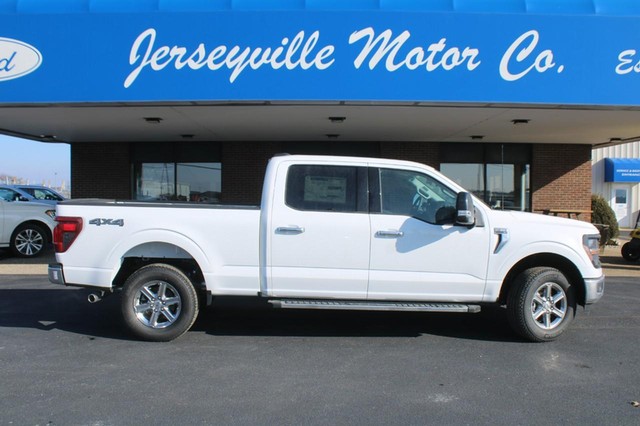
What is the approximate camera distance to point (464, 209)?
531cm

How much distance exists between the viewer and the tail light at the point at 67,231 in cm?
556

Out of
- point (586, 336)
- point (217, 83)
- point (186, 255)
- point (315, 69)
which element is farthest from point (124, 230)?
point (586, 336)

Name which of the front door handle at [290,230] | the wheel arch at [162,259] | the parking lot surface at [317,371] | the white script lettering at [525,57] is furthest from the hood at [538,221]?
the white script lettering at [525,57]

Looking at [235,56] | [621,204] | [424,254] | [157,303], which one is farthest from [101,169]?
[621,204]

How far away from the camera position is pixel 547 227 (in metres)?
5.60

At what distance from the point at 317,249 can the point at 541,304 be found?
2.54 metres

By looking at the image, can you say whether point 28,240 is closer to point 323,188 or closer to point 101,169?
point 101,169

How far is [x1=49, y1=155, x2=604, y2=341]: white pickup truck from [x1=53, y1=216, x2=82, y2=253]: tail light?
2cm

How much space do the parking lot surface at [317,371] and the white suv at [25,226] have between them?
5.99 metres

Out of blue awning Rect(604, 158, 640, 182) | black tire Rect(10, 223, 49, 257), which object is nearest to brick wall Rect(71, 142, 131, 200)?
black tire Rect(10, 223, 49, 257)

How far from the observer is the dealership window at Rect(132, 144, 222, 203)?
14.5 metres

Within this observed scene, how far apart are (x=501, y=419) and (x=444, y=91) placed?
20.1 feet

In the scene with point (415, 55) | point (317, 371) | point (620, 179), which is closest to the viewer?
point (317, 371)

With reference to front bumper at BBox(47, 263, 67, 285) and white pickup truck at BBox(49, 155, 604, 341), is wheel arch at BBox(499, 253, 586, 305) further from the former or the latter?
front bumper at BBox(47, 263, 67, 285)
